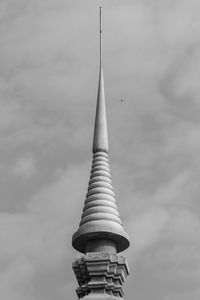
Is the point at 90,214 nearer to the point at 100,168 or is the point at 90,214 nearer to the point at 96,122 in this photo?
the point at 100,168

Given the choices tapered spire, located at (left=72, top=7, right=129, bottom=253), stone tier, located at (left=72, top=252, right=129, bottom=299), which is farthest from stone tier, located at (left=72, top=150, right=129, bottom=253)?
stone tier, located at (left=72, top=252, right=129, bottom=299)

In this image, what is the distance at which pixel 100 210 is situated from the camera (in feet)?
150

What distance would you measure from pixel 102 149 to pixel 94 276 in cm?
726

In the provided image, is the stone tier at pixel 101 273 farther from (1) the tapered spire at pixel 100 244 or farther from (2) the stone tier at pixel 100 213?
(2) the stone tier at pixel 100 213

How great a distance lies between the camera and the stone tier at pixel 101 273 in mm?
44219

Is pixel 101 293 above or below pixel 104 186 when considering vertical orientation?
below

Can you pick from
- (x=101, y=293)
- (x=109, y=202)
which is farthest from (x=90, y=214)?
(x=101, y=293)

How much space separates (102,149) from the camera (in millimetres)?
48219

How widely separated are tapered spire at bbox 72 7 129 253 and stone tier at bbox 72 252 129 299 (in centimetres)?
95

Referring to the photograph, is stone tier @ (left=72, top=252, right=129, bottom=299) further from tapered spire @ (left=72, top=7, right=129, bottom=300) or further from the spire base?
the spire base

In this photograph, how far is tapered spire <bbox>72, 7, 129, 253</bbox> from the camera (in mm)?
44969

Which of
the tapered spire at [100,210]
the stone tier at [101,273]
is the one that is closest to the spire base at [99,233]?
the tapered spire at [100,210]

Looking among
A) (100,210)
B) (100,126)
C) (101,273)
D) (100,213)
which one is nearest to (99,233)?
(100,213)

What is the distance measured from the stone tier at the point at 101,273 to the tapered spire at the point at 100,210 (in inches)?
37.6
